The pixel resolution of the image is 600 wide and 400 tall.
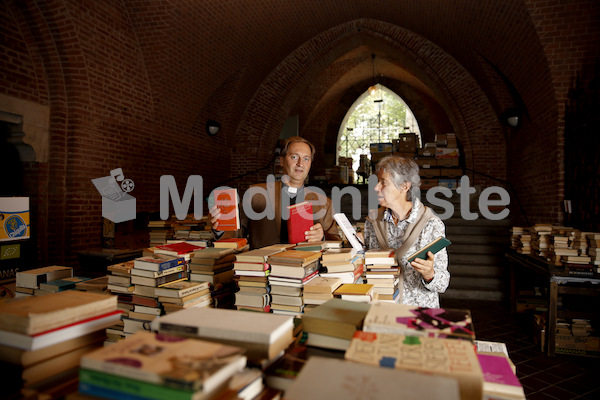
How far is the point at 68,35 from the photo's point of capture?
5121mm

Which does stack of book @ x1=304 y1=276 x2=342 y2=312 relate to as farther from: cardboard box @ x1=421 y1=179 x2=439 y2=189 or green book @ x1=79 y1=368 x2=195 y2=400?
cardboard box @ x1=421 y1=179 x2=439 y2=189

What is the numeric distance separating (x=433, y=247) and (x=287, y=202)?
135cm

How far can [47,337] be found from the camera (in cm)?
100

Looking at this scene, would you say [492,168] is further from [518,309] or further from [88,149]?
[88,149]

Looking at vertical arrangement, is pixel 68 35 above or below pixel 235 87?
below

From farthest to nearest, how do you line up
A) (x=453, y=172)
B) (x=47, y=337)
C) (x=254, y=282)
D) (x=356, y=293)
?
1. (x=453, y=172)
2. (x=254, y=282)
3. (x=356, y=293)
4. (x=47, y=337)

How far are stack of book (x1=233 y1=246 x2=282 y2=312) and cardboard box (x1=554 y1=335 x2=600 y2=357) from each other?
3.96m

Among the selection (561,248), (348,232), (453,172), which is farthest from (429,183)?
(348,232)

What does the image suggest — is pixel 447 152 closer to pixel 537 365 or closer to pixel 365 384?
pixel 537 365

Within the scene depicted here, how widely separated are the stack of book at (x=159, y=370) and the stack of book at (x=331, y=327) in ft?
0.98

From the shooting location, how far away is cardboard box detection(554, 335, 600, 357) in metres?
3.87

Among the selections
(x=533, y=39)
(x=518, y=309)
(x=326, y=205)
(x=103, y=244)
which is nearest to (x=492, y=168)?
(x=533, y=39)

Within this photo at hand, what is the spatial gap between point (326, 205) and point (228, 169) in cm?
730

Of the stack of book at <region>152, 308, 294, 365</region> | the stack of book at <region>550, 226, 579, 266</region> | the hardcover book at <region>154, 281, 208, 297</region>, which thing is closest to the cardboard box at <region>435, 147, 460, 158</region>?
the stack of book at <region>550, 226, 579, 266</region>
